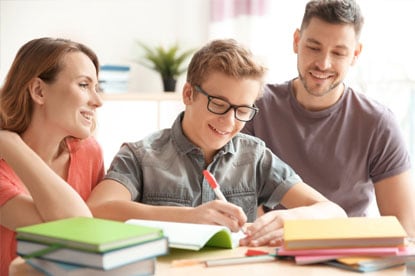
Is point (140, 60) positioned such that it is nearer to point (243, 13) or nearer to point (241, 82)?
point (243, 13)

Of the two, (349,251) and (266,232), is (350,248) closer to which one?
(349,251)

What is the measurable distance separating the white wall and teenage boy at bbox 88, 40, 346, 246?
2495 mm

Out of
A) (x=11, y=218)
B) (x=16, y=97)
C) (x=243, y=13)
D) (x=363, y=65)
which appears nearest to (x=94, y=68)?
(x=16, y=97)

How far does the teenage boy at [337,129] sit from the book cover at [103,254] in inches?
49.7

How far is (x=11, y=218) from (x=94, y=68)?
51 cm

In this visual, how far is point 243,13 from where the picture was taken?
3.99m

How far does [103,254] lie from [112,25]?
11.3ft

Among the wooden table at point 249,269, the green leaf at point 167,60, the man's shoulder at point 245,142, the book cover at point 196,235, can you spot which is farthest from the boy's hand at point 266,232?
the green leaf at point 167,60

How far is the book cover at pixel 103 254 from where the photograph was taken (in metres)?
1.08

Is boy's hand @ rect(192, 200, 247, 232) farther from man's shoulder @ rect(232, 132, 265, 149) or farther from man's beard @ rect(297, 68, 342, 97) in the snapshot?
man's beard @ rect(297, 68, 342, 97)

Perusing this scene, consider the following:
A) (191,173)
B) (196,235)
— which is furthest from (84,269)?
(191,173)

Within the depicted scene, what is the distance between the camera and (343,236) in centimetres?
132

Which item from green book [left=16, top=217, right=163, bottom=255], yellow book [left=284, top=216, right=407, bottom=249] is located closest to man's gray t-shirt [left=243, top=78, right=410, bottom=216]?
yellow book [left=284, top=216, right=407, bottom=249]

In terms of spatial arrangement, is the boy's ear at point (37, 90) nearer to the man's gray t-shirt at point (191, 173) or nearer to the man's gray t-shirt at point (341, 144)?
the man's gray t-shirt at point (191, 173)
